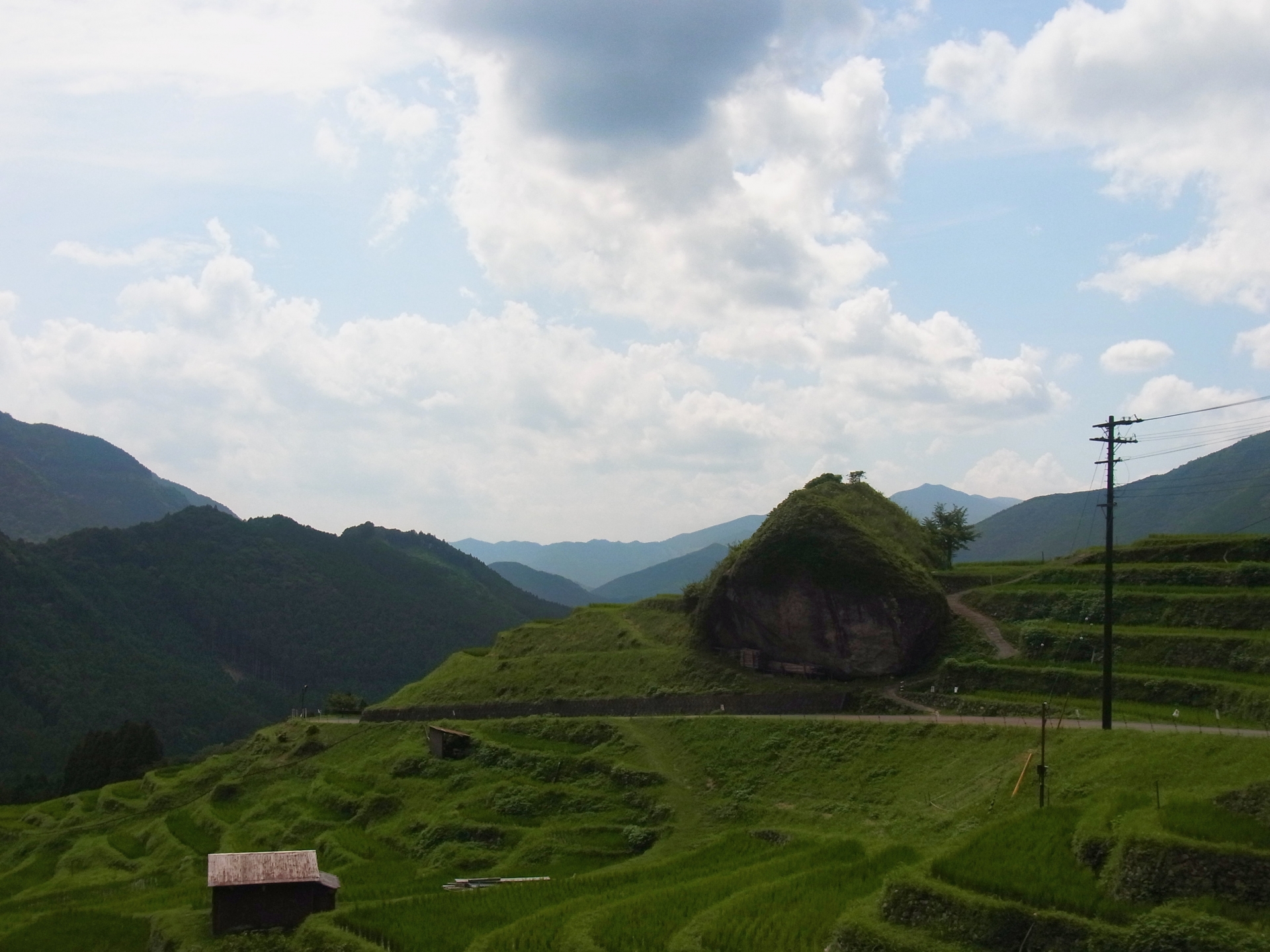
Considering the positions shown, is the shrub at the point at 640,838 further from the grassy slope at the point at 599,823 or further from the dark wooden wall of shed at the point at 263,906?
the dark wooden wall of shed at the point at 263,906

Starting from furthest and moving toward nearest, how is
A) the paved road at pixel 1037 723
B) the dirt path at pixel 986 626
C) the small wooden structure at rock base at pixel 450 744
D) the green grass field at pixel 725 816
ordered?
the small wooden structure at rock base at pixel 450 744 → the dirt path at pixel 986 626 → the paved road at pixel 1037 723 → the green grass field at pixel 725 816

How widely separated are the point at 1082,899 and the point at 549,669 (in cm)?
4576

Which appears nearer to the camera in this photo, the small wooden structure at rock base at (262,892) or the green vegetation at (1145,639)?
the small wooden structure at rock base at (262,892)

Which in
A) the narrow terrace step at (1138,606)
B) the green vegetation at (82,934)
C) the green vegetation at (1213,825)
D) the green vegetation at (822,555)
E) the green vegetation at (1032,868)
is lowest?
the green vegetation at (82,934)

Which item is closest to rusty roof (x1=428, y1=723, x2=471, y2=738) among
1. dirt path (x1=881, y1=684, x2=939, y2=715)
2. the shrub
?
the shrub

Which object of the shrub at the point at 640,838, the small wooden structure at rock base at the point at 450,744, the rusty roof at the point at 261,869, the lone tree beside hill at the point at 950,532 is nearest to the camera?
the rusty roof at the point at 261,869

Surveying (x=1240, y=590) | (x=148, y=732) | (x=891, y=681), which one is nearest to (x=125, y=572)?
(x=148, y=732)

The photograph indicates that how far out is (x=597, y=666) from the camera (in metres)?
63.3

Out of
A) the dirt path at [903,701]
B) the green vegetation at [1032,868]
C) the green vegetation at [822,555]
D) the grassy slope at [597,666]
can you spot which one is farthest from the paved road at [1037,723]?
the green vegetation at [1032,868]

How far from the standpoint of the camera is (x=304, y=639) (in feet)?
622

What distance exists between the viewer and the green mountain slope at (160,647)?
142 meters

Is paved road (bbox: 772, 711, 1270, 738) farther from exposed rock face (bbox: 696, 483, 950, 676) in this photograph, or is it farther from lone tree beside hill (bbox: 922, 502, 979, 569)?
lone tree beside hill (bbox: 922, 502, 979, 569)

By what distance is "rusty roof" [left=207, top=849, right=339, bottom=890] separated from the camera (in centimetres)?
3303

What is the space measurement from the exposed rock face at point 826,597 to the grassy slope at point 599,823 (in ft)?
27.4
